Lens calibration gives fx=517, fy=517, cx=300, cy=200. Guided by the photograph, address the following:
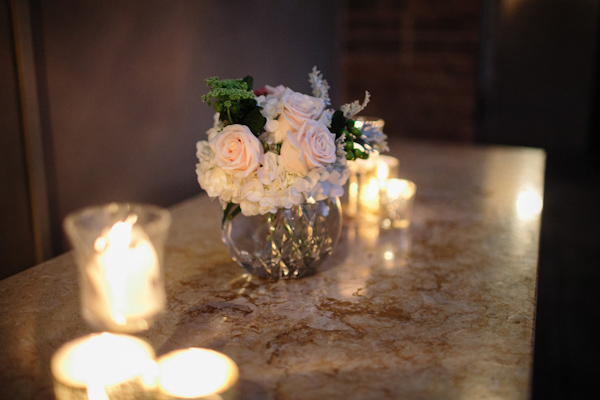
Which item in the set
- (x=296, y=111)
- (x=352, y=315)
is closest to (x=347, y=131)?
(x=296, y=111)

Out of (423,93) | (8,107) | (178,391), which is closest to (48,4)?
(8,107)

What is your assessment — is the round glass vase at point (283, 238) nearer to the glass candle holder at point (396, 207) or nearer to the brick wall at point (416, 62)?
the glass candle holder at point (396, 207)

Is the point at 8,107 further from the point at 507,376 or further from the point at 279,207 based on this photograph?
the point at 507,376

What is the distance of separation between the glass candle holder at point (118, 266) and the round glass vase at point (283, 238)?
0.17 m

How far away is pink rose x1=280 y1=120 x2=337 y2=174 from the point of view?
0.79 metres

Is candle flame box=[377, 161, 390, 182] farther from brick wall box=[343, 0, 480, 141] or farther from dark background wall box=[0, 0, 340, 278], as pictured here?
brick wall box=[343, 0, 480, 141]

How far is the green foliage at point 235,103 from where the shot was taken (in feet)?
2.57

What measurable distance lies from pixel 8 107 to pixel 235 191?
0.47 metres

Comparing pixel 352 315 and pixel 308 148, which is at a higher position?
pixel 308 148

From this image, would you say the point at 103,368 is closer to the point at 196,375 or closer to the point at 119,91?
the point at 196,375

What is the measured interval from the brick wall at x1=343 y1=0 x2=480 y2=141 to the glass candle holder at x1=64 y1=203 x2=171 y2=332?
3.21 m

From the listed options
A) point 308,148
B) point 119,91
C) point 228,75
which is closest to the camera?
point 308,148

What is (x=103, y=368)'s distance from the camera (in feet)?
2.23

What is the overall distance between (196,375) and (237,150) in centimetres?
33
